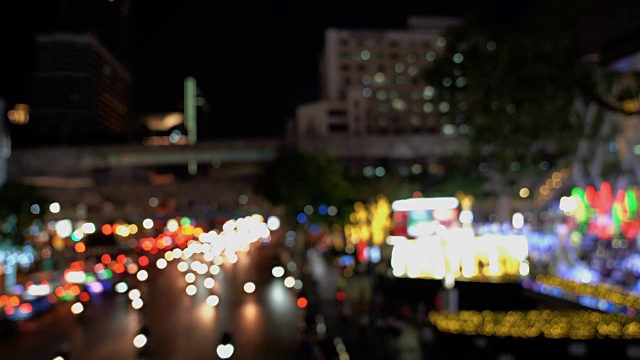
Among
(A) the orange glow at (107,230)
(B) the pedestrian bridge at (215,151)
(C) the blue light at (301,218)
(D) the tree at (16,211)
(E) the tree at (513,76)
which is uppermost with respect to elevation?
(B) the pedestrian bridge at (215,151)

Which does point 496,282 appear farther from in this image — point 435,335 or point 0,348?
point 0,348

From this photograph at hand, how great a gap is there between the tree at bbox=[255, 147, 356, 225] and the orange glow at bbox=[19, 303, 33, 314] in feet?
69.7

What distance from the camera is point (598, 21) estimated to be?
10.0m

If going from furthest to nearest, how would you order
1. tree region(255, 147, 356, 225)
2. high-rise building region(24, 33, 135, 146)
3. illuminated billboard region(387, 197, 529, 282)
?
high-rise building region(24, 33, 135, 146) < tree region(255, 147, 356, 225) < illuminated billboard region(387, 197, 529, 282)

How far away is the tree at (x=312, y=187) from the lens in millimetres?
45281

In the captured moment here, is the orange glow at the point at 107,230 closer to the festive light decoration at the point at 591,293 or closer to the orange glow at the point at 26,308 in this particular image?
the orange glow at the point at 26,308

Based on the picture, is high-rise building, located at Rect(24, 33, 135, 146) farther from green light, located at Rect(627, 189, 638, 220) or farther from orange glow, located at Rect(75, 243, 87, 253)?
green light, located at Rect(627, 189, 638, 220)

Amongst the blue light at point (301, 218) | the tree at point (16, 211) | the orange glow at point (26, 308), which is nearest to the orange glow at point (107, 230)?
the blue light at point (301, 218)

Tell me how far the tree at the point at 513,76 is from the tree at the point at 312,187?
21252mm

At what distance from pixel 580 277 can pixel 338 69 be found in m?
83.6

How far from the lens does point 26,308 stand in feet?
87.7

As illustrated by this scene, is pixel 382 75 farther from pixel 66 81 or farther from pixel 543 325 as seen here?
pixel 543 325

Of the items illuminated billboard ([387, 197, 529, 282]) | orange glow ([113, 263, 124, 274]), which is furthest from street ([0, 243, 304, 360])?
orange glow ([113, 263, 124, 274])

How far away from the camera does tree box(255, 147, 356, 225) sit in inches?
1783
